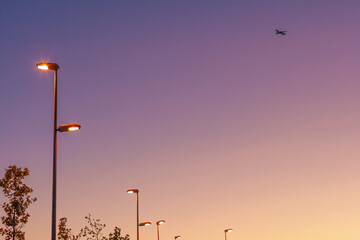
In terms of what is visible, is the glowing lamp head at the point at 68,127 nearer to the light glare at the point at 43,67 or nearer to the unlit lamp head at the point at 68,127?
the unlit lamp head at the point at 68,127

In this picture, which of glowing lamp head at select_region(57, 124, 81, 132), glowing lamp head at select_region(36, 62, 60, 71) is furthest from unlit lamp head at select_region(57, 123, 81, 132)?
glowing lamp head at select_region(36, 62, 60, 71)

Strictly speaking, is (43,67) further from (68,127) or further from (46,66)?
(68,127)

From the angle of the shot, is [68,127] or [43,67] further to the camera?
[43,67]

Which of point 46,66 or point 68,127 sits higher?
point 46,66

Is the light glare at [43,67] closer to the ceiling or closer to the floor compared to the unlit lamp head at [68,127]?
closer to the ceiling

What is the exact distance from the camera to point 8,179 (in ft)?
170

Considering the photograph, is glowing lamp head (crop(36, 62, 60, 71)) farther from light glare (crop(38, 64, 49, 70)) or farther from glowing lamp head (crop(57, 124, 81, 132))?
glowing lamp head (crop(57, 124, 81, 132))

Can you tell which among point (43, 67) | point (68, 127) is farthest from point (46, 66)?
point (68, 127)

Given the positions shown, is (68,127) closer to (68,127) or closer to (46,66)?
(68,127)

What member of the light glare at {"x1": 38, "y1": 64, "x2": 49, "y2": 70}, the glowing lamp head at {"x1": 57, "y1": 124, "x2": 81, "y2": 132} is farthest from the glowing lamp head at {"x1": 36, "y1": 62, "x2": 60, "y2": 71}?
the glowing lamp head at {"x1": 57, "y1": 124, "x2": 81, "y2": 132}

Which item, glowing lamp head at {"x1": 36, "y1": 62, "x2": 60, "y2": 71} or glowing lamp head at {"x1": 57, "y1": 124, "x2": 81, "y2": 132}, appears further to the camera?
glowing lamp head at {"x1": 36, "y1": 62, "x2": 60, "y2": 71}

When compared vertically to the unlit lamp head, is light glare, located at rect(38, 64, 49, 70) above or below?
above

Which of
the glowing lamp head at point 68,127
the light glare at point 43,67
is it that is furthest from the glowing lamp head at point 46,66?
the glowing lamp head at point 68,127

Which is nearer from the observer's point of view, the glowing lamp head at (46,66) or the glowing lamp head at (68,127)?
the glowing lamp head at (68,127)
